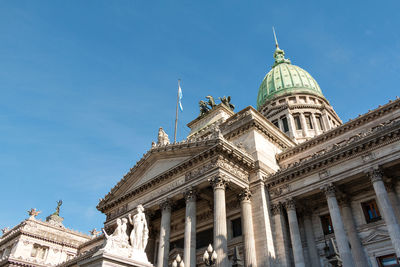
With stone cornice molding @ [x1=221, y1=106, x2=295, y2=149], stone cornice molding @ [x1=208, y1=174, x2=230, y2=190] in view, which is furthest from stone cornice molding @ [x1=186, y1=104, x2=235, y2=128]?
stone cornice molding @ [x1=208, y1=174, x2=230, y2=190]

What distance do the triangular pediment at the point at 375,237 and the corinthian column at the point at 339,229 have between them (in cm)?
201

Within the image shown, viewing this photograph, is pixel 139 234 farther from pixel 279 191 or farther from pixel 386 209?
pixel 386 209

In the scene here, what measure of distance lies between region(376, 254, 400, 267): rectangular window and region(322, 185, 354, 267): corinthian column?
8.55ft

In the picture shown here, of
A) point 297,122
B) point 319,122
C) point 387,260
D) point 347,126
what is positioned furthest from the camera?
point 319,122

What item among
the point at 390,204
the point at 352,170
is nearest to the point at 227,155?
the point at 352,170

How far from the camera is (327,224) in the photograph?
2547 cm

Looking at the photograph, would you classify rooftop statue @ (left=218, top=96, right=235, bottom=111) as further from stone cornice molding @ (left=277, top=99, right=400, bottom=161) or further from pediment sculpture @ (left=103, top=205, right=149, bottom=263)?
pediment sculpture @ (left=103, top=205, right=149, bottom=263)

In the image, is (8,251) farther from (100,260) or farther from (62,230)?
(100,260)

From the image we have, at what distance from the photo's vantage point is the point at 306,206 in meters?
26.5

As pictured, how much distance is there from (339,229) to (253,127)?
1171cm

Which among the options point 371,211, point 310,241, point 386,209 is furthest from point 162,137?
point 386,209

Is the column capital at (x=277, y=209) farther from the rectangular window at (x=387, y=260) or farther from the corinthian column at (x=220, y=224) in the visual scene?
the rectangular window at (x=387, y=260)

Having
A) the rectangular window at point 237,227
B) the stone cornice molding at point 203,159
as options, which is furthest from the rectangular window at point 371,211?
the rectangular window at point 237,227

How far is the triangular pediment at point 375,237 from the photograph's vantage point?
856 inches
